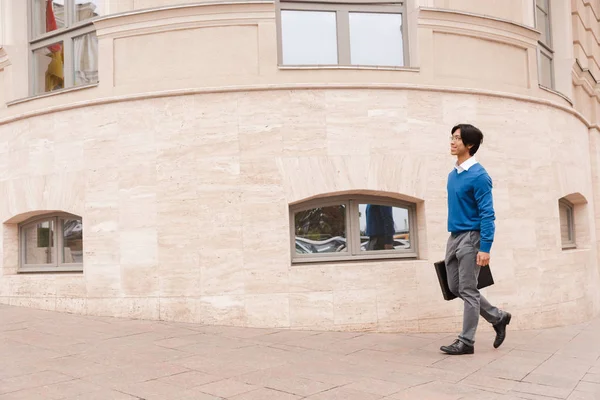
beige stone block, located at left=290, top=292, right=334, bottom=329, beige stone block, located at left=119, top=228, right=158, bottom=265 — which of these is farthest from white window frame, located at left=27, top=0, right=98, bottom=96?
beige stone block, located at left=290, top=292, right=334, bottom=329

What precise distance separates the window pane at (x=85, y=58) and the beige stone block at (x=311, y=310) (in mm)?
3904

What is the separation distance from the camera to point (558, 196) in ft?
27.1

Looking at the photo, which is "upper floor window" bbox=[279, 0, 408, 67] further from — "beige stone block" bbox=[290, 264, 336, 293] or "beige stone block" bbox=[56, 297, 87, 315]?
"beige stone block" bbox=[56, 297, 87, 315]

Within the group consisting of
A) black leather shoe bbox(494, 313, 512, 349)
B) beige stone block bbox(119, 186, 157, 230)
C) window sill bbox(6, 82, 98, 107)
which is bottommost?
black leather shoe bbox(494, 313, 512, 349)

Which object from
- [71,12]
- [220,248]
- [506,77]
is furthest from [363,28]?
[71,12]

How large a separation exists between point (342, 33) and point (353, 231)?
2.51 meters

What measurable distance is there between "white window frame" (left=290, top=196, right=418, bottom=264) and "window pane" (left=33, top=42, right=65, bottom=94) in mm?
3949

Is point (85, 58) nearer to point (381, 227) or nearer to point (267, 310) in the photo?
point (267, 310)

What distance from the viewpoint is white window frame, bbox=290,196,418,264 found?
23.0ft

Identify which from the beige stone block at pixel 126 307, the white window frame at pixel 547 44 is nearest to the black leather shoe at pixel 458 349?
the beige stone block at pixel 126 307

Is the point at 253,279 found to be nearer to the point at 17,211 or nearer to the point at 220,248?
the point at 220,248

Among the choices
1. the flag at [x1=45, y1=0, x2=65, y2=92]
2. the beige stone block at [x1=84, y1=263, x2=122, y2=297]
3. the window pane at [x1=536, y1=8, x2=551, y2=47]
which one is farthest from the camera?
the window pane at [x1=536, y1=8, x2=551, y2=47]

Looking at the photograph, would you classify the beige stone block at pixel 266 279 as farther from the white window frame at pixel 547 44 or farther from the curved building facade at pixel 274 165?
the white window frame at pixel 547 44

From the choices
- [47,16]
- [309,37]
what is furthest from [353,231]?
[47,16]
